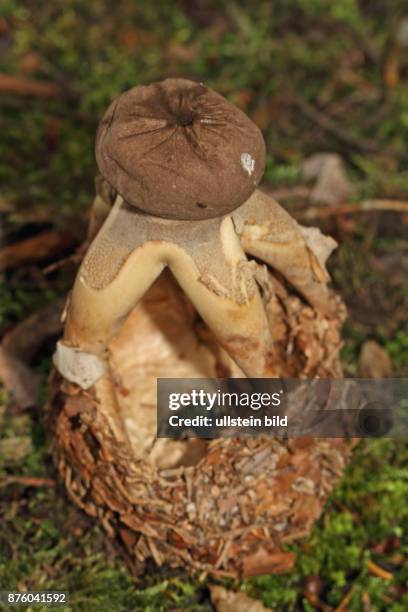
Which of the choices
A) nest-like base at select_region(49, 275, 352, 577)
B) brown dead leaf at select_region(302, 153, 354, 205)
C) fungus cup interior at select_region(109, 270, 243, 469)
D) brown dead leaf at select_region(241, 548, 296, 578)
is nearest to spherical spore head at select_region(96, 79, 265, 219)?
nest-like base at select_region(49, 275, 352, 577)

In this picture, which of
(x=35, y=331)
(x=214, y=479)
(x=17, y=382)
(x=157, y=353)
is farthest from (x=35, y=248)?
(x=214, y=479)

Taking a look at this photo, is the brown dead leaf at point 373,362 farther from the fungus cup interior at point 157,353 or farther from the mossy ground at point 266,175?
the fungus cup interior at point 157,353

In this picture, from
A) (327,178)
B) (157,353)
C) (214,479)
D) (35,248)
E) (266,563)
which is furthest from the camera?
(327,178)

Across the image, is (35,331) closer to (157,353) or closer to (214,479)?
(157,353)

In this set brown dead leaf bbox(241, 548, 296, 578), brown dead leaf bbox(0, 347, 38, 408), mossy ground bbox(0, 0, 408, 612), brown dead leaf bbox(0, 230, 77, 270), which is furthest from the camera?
brown dead leaf bbox(0, 230, 77, 270)

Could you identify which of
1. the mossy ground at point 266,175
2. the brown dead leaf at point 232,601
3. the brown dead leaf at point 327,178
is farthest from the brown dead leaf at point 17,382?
the brown dead leaf at point 327,178

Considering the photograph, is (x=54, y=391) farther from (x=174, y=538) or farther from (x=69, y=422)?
(x=174, y=538)

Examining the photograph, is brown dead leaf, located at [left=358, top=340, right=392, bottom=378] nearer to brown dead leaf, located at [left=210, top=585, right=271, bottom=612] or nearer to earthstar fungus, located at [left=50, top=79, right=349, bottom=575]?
earthstar fungus, located at [left=50, top=79, right=349, bottom=575]
